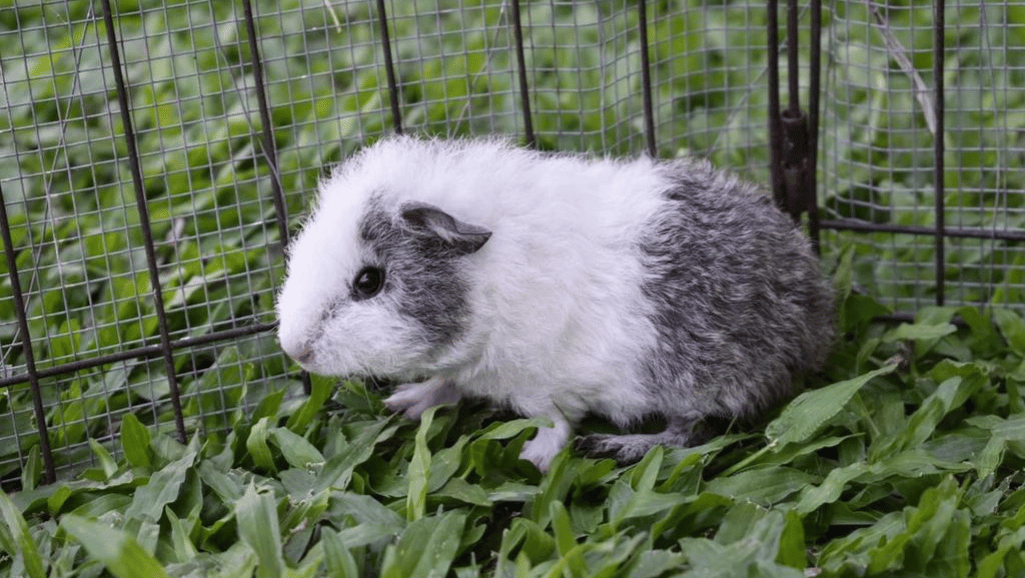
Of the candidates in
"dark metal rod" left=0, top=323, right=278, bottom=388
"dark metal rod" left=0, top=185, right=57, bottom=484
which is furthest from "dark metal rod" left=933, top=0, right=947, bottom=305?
"dark metal rod" left=0, top=185, right=57, bottom=484

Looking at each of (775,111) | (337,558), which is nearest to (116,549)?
(337,558)

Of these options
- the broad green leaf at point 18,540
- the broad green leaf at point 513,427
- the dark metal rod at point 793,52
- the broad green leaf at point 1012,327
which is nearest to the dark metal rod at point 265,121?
the broad green leaf at point 513,427

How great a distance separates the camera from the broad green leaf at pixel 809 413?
3.35 metres

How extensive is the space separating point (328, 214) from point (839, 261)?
6.58 feet

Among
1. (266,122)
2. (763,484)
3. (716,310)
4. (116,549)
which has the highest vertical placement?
(266,122)

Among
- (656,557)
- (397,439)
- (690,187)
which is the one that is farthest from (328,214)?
(656,557)

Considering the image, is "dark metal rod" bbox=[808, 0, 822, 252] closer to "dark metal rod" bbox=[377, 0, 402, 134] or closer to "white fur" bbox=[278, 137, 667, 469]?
"white fur" bbox=[278, 137, 667, 469]

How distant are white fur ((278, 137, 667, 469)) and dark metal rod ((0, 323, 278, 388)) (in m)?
0.53

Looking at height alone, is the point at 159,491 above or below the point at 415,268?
below

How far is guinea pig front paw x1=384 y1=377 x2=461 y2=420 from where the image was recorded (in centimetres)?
376

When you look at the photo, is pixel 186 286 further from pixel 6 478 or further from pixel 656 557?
pixel 656 557

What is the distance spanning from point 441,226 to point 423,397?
2.72ft

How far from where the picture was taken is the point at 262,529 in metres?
2.95

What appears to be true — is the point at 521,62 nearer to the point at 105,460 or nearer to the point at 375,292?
the point at 375,292
